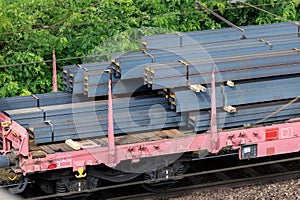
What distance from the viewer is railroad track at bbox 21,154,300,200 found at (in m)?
16.3

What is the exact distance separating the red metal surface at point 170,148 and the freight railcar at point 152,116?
0.02 metres

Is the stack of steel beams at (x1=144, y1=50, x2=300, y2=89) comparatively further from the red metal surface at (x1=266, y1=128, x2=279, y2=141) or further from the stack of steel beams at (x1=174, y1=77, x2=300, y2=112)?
the red metal surface at (x1=266, y1=128, x2=279, y2=141)

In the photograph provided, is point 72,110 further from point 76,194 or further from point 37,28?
point 37,28

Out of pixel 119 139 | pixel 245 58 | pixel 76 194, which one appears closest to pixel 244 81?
pixel 245 58

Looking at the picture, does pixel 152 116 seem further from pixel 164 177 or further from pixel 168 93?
pixel 164 177

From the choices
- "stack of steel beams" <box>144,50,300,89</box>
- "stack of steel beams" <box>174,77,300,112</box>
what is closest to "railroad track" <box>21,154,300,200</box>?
"stack of steel beams" <box>174,77,300,112</box>

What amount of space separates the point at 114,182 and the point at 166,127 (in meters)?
1.69

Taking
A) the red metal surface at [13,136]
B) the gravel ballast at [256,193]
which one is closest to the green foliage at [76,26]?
the red metal surface at [13,136]

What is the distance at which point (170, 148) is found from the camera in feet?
51.6

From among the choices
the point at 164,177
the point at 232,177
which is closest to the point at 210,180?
the point at 232,177

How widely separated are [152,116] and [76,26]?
6.04 meters

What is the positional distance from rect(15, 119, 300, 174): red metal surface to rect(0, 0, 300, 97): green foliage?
4.45m

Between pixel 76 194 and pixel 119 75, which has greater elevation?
pixel 119 75

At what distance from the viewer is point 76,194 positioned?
15797 millimetres
